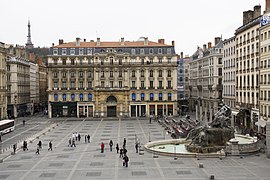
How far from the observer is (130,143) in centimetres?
5788

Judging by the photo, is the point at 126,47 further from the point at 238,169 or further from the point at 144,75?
the point at 238,169

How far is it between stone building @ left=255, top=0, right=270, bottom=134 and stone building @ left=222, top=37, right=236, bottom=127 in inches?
589

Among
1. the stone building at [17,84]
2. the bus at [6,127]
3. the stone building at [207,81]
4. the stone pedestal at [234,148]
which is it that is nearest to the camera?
the stone pedestal at [234,148]

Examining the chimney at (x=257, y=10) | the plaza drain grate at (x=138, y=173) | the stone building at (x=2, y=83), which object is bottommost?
the plaza drain grate at (x=138, y=173)

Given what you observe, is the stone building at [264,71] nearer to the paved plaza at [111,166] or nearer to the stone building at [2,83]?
the paved plaza at [111,166]

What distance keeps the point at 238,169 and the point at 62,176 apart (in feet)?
53.4

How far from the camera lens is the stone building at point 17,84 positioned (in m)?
108

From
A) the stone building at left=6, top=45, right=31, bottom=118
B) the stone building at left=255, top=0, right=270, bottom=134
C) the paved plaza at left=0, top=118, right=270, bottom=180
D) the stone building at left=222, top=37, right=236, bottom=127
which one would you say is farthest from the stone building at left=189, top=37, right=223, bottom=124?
the stone building at left=6, top=45, right=31, bottom=118

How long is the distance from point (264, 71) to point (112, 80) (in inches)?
1952

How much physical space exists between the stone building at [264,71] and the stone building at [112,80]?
42.6 meters

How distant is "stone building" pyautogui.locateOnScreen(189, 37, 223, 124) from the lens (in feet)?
327

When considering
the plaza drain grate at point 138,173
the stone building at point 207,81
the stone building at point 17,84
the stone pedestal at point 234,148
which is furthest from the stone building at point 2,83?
the plaza drain grate at point 138,173

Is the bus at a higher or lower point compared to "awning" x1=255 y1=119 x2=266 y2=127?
lower

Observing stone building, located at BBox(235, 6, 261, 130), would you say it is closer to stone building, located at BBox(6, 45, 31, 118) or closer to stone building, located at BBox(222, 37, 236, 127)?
stone building, located at BBox(222, 37, 236, 127)
